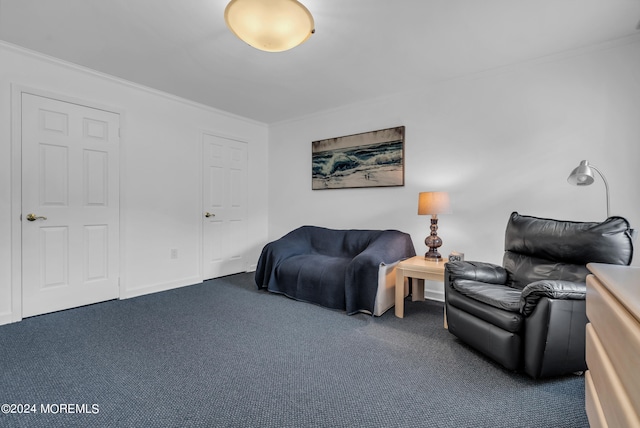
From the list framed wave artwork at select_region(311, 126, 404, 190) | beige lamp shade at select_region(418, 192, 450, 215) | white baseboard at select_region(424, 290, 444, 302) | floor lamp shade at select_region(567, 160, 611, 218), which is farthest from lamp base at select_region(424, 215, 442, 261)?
floor lamp shade at select_region(567, 160, 611, 218)

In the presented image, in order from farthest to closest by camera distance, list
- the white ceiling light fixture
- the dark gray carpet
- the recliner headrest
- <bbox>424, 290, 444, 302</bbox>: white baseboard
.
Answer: <bbox>424, 290, 444, 302</bbox>: white baseboard
the recliner headrest
the white ceiling light fixture
the dark gray carpet

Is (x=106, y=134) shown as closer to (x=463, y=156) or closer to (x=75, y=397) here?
(x=75, y=397)

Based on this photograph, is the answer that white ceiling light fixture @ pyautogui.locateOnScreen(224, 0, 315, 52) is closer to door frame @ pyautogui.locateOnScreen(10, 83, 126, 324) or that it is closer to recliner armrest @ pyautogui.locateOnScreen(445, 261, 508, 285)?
recliner armrest @ pyautogui.locateOnScreen(445, 261, 508, 285)

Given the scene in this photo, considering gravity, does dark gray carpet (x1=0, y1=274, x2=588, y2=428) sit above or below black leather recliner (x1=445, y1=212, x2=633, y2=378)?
below

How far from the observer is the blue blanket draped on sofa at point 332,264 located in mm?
2777

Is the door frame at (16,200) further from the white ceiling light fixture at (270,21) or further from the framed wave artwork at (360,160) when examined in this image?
the framed wave artwork at (360,160)

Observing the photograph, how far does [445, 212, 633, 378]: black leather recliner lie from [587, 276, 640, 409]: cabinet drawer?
3.19ft

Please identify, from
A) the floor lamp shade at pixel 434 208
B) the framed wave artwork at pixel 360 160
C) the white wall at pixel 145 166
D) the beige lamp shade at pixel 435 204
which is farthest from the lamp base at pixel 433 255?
the white wall at pixel 145 166

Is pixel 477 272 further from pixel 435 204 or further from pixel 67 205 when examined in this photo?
pixel 67 205

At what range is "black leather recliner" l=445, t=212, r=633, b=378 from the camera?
5.32 ft

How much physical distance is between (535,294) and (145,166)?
381 centimetres

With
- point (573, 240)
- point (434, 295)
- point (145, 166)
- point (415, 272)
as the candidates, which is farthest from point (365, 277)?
point (145, 166)

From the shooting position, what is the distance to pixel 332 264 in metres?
3.16

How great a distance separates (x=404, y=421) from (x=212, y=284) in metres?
3.02
